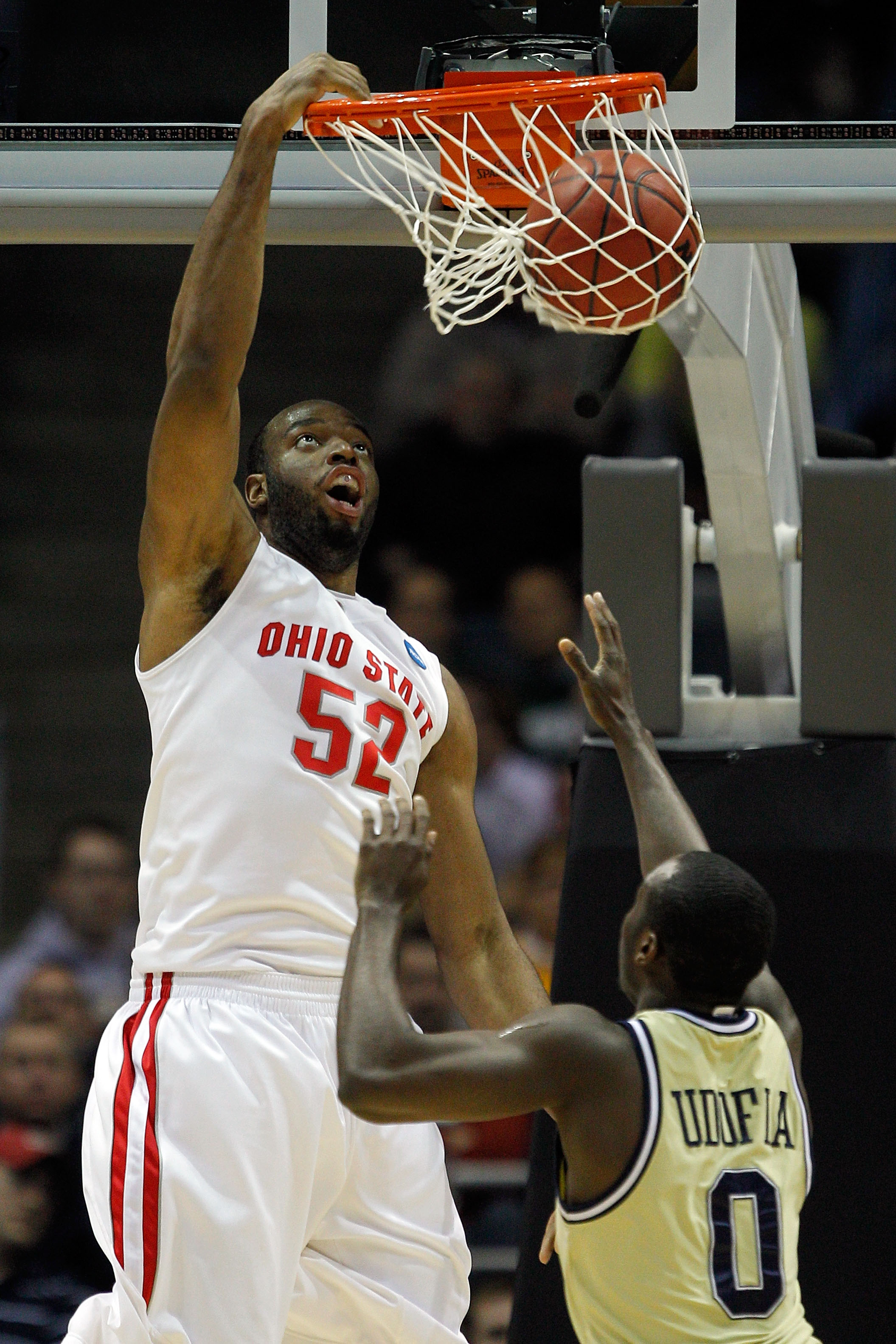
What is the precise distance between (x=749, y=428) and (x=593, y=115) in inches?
44.9

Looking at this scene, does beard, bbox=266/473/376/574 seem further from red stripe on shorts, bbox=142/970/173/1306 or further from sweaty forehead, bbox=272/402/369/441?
red stripe on shorts, bbox=142/970/173/1306

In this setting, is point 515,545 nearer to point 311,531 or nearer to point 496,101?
point 311,531

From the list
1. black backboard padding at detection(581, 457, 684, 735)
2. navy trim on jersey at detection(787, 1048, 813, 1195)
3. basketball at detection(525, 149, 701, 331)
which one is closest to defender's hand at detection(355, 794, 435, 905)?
navy trim on jersey at detection(787, 1048, 813, 1195)

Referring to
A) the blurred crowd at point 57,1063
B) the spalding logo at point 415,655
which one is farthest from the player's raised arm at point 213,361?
the blurred crowd at point 57,1063

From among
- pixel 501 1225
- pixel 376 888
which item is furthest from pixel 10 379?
pixel 376 888

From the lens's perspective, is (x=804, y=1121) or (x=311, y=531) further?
(x=311, y=531)

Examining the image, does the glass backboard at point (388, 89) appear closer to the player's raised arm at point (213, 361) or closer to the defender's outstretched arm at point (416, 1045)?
the player's raised arm at point (213, 361)

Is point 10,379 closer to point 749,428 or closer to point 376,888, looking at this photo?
point 749,428

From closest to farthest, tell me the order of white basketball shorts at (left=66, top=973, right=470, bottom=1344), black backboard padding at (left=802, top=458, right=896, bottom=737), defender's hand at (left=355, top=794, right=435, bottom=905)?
defender's hand at (left=355, top=794, right=435, bottom=905) < white basketball shorts at (left=66, top=973, right=470, bottom=1344) < black backboard padding at (left=802, top=458, right=896, bottom=737)

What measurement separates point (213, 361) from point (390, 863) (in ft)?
3.43

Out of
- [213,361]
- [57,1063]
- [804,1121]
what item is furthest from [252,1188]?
[57,1063]

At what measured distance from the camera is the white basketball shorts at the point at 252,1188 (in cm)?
269

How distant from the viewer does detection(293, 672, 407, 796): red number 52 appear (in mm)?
2977

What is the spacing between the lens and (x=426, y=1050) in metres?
2.16
